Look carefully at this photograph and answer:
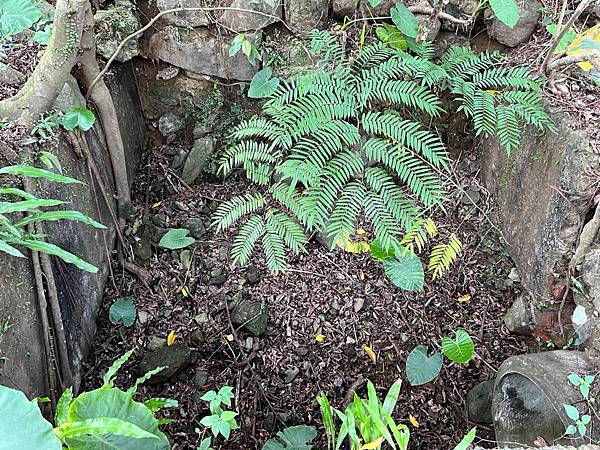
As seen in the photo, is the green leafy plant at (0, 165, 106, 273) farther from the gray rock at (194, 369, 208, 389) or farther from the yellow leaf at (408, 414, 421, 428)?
the yellow leaf at (408, 414, 421, 428)

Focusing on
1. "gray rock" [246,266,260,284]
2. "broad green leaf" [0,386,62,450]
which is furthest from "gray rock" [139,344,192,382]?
"broad green leaf" [0,386,62,450]

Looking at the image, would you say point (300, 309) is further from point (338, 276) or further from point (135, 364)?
point (135, 364)

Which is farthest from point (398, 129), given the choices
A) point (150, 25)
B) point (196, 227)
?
point (150, 25)

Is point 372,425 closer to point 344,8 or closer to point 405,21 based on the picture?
point 405,21

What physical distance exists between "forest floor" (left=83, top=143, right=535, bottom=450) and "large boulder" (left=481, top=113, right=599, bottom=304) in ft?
0.52

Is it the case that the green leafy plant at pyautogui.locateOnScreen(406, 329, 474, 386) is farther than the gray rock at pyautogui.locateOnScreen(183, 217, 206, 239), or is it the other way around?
the gray rock at pyautogui.locateOnScreen(183, 217, 206, 239)

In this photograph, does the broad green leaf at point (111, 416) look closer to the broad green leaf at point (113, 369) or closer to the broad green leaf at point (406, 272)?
the broad green leaf at point (113, 369)

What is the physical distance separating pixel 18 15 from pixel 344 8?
169cm

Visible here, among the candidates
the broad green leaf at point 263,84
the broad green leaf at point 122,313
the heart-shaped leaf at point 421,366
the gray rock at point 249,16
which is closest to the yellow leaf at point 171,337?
the broad green leaf at point 122,313

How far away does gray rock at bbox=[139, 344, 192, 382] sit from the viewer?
260 cm

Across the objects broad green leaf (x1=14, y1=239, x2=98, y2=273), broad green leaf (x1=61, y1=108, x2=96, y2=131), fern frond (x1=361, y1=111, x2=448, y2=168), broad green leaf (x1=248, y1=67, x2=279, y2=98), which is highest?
broad green leaf (x1=61, y1=108, x2=96, y2=131)

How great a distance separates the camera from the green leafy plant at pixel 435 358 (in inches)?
99.0

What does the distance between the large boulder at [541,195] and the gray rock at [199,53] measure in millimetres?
1628

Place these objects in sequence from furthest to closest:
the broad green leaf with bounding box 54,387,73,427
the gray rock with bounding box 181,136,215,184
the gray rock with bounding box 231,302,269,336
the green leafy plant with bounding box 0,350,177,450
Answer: the gray rock with bounding box 181,136,215,184
the gray rock with bounding box 231,302,269,336
the broad green leaf with bounding box 54,387,73,427
the green leafy plant with bounding box 0,350,177,450
